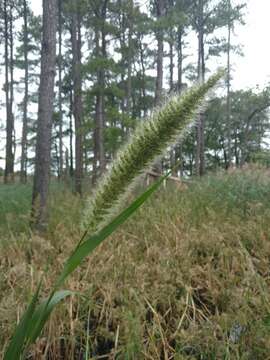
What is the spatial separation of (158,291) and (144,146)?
1.73 m

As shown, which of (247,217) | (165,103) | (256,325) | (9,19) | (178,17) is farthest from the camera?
(9,19)

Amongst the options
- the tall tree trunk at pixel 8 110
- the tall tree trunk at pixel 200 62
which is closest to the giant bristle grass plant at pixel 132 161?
the tall tree trunk at pixel 200 62

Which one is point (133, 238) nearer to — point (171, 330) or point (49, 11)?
point (171, 330)

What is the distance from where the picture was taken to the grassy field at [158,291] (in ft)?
5.95

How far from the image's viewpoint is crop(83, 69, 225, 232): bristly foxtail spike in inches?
35.7

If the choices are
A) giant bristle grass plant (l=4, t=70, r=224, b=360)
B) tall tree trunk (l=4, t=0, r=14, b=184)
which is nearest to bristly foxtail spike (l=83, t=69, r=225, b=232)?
giant bristle grass plant (l=4, t=70, r=224, b=360)

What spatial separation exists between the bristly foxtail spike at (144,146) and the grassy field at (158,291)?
41 cm

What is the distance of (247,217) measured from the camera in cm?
412

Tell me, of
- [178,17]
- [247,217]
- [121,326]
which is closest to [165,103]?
[121,326]

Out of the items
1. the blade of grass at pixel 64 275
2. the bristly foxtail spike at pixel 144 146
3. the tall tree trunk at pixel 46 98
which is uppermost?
the tall tree trunk at pixel 46 98

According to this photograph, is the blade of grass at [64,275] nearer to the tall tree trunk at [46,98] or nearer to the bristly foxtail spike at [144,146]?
the bristly foxtail spike at [144,146]

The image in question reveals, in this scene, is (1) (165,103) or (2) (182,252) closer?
(1) (165,103)

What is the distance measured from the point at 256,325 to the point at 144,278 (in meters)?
0.92

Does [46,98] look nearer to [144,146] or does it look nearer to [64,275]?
[144,146]
